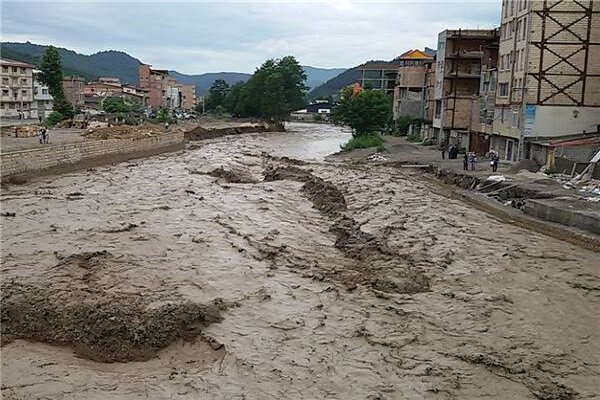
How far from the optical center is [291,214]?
26281 millimetres

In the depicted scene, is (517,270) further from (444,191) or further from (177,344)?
(444,191)

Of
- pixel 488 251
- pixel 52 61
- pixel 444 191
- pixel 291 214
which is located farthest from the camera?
pixel 52 61

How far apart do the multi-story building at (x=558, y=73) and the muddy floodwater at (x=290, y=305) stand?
41.5 ft

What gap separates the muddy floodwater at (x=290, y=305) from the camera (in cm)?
1061

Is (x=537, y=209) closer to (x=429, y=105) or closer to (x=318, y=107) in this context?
(x=429, y=105)

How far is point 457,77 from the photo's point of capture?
185ft

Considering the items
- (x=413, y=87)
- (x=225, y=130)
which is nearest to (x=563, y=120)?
(x=413, y=87)

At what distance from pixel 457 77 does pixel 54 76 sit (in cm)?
4723

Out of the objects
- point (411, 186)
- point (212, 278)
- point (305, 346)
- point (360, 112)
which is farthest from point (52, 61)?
point (305, 346)

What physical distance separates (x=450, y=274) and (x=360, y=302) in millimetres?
3900

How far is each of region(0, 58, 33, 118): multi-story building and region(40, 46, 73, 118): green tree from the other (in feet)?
39.5

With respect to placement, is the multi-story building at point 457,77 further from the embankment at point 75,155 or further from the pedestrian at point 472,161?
the embankment at point 75,155

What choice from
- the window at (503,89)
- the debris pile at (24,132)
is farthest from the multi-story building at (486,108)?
the debris pile at (24,132)

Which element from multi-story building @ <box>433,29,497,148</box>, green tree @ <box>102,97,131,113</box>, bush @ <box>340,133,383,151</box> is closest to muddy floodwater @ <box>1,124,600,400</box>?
multi-story building @ <box>433,29,497,148</box>
